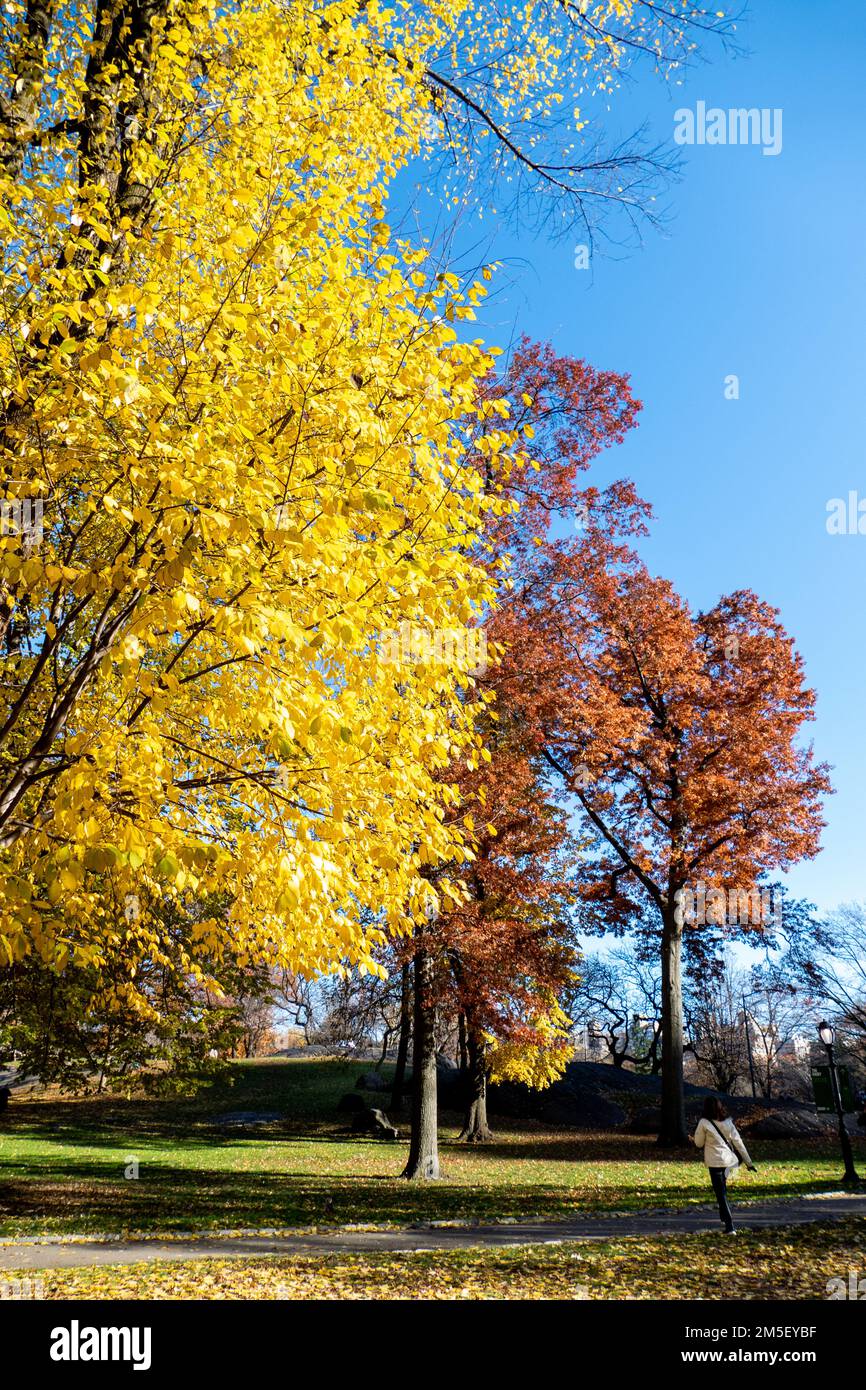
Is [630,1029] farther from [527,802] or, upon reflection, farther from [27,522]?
[27,522]

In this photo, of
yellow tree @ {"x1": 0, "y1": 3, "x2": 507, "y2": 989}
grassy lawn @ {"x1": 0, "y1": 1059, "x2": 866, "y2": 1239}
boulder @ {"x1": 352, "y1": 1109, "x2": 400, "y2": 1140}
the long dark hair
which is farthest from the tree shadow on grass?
boulder @ {"x1": 352, "y1": 1109, "x2": 400, "y2": 1140}

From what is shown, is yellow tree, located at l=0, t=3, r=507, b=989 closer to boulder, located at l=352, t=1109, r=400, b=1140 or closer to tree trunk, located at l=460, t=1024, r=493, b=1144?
tree trunk, located at l=460, t=1024, r=493, b=1144

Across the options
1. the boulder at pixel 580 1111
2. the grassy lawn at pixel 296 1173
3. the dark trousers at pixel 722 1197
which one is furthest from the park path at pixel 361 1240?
the boulder at pixel 580 1111

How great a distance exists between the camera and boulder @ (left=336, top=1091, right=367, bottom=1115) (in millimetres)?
26578

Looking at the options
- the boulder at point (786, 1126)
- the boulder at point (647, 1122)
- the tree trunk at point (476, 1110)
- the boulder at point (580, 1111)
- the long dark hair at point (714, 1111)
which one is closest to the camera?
the long dark hair at point (714, 1111)

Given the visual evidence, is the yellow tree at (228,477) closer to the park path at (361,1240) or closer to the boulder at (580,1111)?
the park path at (361,1240)

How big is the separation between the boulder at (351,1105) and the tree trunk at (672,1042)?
11139 millimetres

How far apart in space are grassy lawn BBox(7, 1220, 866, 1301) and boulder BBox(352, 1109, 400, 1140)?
669 inches

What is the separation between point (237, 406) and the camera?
11.2 feet

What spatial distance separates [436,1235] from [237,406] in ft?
27.4

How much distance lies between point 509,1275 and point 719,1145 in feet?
11.8

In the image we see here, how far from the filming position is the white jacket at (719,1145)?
8500mm

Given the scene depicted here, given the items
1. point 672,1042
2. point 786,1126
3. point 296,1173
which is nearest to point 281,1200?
point 296,1173
